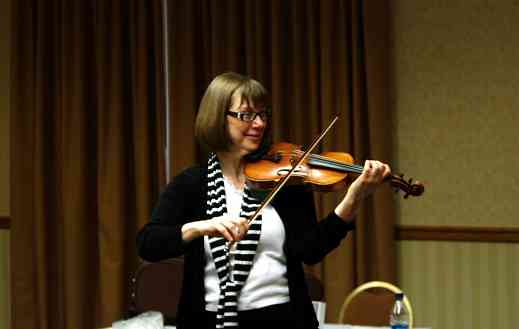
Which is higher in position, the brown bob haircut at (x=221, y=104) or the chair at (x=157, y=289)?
the brown bob haircut at (x=221, y=104)

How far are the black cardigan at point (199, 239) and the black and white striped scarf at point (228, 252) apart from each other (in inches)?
1.1

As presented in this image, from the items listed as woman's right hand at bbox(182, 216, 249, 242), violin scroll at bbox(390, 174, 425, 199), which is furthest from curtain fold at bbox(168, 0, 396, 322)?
woman's right hand at bbox(182, 216, 249, 242)

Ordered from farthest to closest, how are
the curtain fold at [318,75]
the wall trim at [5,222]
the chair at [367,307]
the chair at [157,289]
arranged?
the wall trim at [5,222] < the curtain fold at [318,75] < the chair at [157,289] < the chair at [367,307]

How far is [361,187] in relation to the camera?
218cm

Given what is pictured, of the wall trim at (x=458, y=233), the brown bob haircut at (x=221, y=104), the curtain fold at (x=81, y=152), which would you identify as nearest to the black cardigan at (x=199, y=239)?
the brown bob haircut at (x=221, y=104)

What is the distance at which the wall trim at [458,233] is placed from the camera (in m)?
4.25

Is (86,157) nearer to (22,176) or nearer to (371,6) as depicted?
(22,176)

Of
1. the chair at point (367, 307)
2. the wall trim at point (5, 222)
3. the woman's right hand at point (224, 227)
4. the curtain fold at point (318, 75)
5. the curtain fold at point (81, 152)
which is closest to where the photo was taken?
the woman's right hand at point (224, 227)

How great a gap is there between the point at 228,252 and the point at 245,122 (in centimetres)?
33

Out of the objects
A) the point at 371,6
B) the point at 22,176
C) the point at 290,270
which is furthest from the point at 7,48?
the point at 290,270

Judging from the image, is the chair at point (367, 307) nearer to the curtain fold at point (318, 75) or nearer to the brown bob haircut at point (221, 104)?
the curtain fold at point (318, 75)

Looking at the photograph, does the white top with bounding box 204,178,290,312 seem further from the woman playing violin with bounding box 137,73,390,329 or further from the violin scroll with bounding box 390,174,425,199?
the violin scroll with bounding box 390,174,425,199

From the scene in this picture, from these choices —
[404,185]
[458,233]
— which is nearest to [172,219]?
[404,185]

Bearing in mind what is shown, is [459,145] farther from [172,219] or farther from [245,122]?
[172,219]
